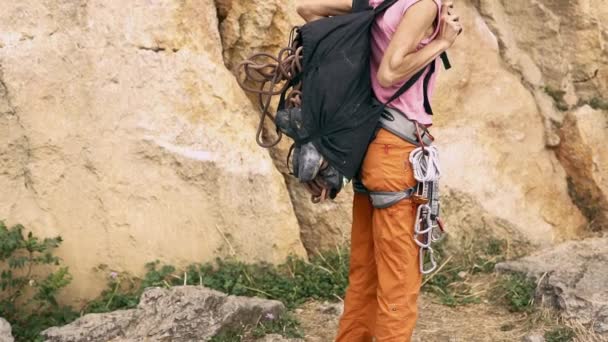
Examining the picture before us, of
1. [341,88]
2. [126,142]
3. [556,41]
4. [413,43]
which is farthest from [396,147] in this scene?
[556,41]

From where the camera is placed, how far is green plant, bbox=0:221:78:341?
480 centimetres

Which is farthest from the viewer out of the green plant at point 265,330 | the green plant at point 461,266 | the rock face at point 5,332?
the green plant at point 461,266

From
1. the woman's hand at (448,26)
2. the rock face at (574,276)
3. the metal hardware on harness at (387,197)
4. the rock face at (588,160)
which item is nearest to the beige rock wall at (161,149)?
the rock face at (574,276)

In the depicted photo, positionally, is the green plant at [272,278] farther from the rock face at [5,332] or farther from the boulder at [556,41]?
the boulder at [556,41]

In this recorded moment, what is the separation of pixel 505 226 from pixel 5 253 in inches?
127

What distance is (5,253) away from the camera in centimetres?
479

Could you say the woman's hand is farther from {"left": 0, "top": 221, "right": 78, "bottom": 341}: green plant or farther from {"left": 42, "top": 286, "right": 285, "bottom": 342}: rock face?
{"left": 0, "top": 221, "right": 78, "bottom": 341}: green plant

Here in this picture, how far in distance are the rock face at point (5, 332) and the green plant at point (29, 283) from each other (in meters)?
0.30

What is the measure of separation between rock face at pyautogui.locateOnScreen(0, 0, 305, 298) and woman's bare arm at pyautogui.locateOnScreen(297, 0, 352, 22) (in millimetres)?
1496

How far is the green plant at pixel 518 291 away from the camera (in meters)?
5.23

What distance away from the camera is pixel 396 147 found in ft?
12.2

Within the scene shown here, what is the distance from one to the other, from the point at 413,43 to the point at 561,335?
211 centimetres

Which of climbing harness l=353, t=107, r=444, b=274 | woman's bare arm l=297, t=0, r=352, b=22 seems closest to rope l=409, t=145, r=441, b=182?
climbing harness l=353, t=107, r=444, b=274

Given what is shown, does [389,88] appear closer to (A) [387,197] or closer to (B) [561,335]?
(A) [387,197]
